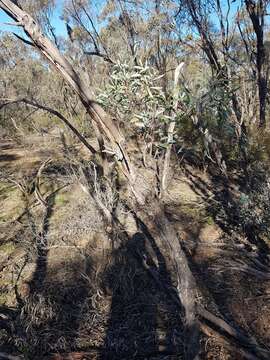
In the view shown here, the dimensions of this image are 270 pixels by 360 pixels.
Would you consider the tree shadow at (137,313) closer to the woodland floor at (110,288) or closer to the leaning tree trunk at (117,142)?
the woodland floor at (110,288)

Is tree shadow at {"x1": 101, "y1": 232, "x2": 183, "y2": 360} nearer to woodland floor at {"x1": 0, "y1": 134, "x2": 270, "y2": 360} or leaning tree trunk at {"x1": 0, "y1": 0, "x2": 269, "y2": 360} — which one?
woodland floor at {"x1": 0, "y1": 134, "x2": 270, "y2": 360}

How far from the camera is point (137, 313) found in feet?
10.4

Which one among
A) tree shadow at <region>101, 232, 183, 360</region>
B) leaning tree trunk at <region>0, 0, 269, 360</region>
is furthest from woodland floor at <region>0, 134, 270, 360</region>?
leaning tree trunk at <region>0, 0, 269, 360</region>

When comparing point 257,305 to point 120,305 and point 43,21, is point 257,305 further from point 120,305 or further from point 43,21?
point 43,21

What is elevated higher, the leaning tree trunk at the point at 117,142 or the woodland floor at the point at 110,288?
the leaning tree trunk at the point at 117,142

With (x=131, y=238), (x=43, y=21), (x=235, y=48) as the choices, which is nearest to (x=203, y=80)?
(x=131, y=238)

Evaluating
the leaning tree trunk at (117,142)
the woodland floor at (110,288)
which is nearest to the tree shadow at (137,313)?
the woodland floor at (110,288)

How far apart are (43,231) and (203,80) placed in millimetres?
2471

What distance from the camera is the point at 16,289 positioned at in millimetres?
3727

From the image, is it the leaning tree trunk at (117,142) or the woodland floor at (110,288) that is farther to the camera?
the woodland floor at (110,288)

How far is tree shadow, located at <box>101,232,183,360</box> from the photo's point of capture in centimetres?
279

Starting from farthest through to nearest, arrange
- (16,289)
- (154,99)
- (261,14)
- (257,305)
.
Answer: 1. (261,14)
2. (16,289)
3. (257,305)
4. (154,99)

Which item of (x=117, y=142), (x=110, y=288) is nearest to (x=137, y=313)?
(x=110, y=288)

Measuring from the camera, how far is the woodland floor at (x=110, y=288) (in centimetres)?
284
